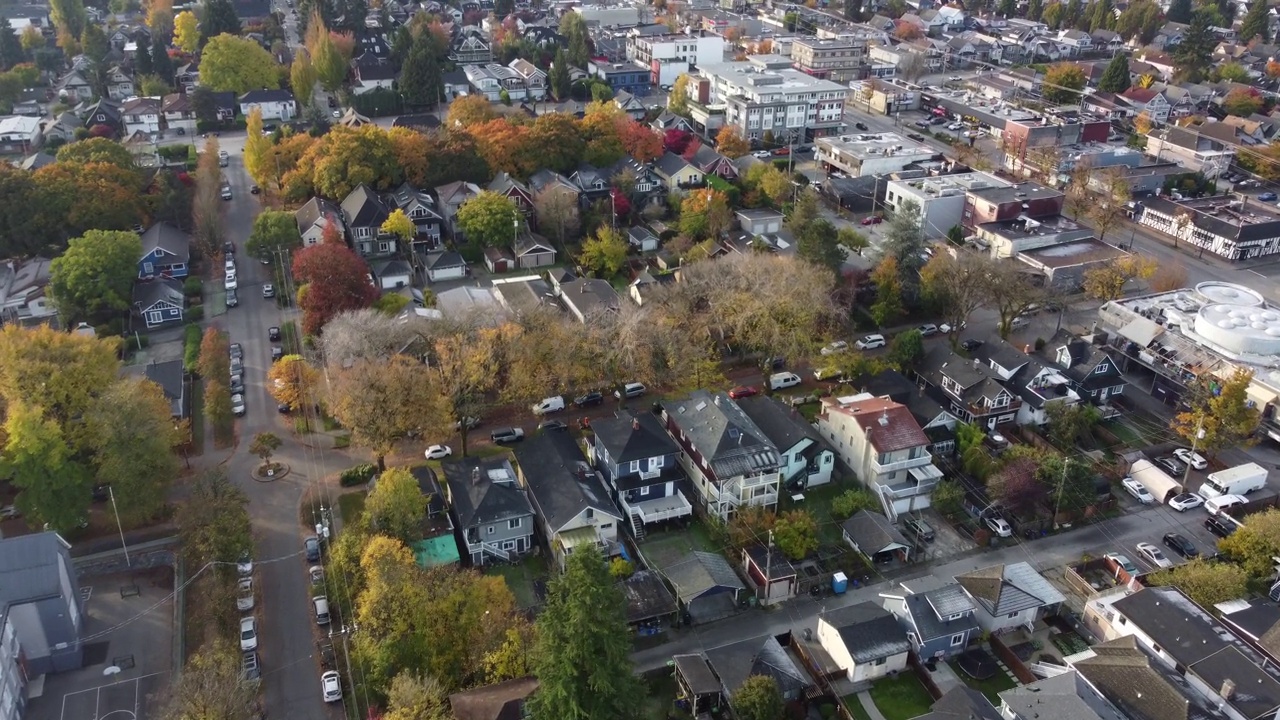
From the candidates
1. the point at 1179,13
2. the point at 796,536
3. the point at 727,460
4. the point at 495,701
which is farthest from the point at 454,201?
the point at 1179,13

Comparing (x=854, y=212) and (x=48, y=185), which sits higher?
(x=48, y=185)

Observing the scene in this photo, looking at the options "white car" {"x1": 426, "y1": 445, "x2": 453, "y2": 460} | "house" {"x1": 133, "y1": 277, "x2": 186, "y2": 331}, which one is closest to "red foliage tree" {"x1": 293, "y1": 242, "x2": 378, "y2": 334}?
"house" {"x1": 133, "y1": 277, "x2": 186, "y2": 331}

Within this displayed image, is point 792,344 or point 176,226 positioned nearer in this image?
point 792,344

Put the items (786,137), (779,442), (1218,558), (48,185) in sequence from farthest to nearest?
(786,137) → (48,185) → (779,442) → (1218,558)

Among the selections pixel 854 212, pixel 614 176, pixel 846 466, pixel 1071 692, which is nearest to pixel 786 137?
pixel 854 212

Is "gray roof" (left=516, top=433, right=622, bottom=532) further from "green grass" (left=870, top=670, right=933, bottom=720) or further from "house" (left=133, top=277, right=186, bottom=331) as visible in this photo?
"house" (left=133, top=277, right=186, bottom=331)

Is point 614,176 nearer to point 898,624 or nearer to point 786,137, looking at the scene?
point 786,137

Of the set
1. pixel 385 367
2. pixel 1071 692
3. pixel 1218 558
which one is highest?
pixel 385 367

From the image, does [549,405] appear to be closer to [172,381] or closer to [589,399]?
[589,399]
